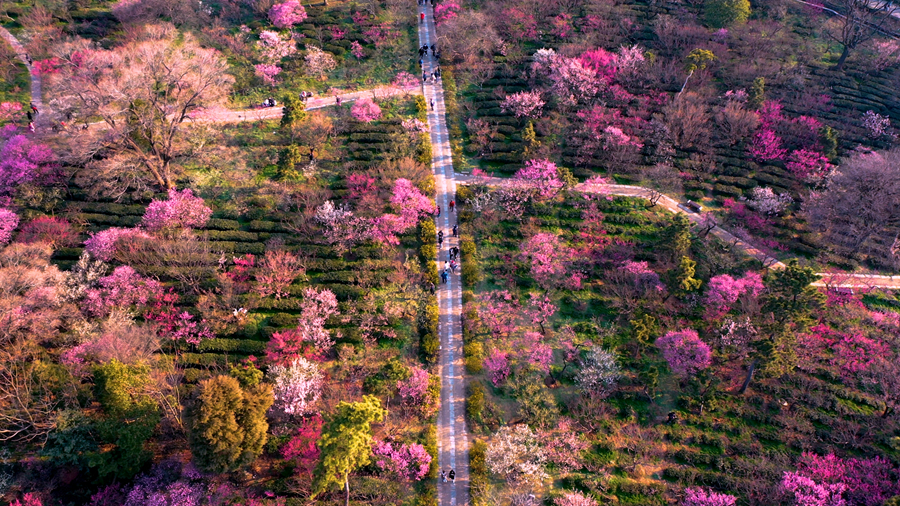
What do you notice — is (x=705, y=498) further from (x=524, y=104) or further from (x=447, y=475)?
(x=524, y=104)

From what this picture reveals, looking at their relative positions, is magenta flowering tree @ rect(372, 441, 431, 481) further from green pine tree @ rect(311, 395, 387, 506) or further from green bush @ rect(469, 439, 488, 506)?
green pine tree @ rect(311, 395, 387, 506)

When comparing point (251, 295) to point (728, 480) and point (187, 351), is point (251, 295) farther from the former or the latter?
point (728, 480)

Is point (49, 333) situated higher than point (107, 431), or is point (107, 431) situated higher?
point (49, 333)

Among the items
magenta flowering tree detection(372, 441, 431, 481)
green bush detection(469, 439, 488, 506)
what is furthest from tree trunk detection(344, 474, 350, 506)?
green bush detection(469, 439, 488, 506)

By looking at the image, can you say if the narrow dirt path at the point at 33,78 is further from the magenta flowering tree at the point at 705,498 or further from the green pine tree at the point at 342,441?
the magenta flowering tree at the point at 705,498

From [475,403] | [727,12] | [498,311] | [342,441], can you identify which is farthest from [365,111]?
[727,12]

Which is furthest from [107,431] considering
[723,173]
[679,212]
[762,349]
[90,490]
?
[723,173]
